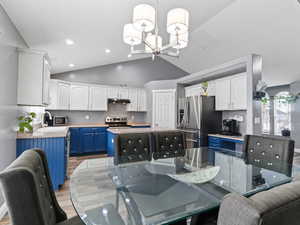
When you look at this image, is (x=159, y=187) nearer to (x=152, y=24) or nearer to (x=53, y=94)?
(x=152, y=24)

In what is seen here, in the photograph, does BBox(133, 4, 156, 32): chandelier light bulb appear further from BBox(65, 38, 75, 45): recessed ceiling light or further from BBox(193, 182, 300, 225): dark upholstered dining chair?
BBox(65, 38, 75, 45): recessed ceiling light

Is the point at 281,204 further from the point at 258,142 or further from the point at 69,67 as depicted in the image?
the point at 69,67

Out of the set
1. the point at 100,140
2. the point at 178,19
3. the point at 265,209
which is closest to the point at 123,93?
the point at 100,140

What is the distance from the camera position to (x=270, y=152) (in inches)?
78.1

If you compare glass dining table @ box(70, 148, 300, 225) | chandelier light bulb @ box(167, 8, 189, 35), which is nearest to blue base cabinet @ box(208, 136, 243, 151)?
glass dining table @ box(70, 148, 300, 225)

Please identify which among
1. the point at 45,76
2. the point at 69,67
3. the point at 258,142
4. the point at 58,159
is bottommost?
the point at 58,159

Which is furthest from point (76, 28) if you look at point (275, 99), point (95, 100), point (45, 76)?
point (275, 99)

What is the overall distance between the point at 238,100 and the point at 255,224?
363cm

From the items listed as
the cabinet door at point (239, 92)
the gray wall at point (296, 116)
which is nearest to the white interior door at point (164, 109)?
the cabinet door at point (239, 92)

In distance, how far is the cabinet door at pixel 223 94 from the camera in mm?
3861

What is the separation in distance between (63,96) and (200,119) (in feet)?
13.4

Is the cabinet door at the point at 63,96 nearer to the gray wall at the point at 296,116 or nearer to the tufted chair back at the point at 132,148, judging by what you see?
the tufted chair back at the point at 132,148

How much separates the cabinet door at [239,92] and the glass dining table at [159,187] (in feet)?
6.22

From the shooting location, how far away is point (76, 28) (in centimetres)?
290
